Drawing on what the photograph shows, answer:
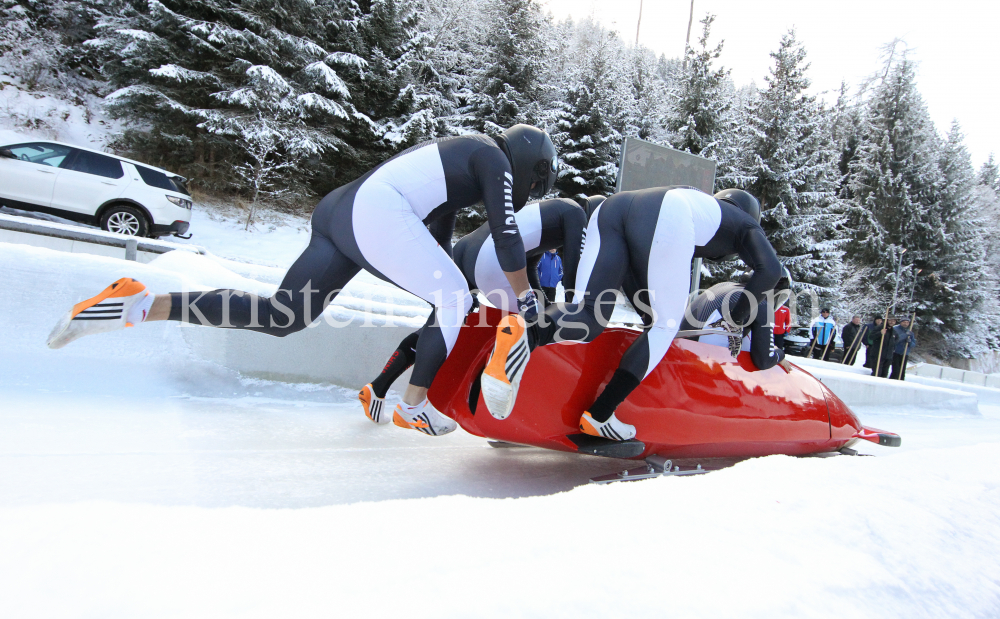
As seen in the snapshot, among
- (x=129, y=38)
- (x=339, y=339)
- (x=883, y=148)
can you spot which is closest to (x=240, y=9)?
(x=129, y=38)

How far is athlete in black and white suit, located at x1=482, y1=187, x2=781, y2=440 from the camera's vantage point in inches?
78.6

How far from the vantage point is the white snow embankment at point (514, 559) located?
23.6 inches

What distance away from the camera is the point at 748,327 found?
8.12 ft

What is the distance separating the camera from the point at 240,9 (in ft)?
33.1

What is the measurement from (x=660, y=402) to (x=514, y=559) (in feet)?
5.05

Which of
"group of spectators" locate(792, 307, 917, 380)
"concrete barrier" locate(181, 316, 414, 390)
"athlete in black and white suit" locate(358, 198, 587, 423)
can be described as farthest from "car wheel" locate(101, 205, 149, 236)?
"group of spectators" locate(792, 307, 917, 380)

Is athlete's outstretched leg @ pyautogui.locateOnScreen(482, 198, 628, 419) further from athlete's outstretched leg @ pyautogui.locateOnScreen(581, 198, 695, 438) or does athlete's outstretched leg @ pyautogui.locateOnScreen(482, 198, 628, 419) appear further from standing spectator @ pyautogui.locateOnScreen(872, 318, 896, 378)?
standing spectator @ pyautogui.locateOnScreen(872, 318, 896, 378)

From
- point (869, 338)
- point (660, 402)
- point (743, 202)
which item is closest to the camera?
point (660, 402)

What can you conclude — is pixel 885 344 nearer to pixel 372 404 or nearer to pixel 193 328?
pixel 372 404

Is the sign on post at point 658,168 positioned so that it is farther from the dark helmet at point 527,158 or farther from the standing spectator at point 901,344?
the dark helmet at point 527,158

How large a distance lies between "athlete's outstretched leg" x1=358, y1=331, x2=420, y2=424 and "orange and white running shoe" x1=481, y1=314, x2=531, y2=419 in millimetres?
734

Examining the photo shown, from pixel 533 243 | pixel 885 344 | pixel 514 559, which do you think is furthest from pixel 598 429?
pixel 885 344

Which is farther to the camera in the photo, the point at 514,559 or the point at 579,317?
the point at 579,317

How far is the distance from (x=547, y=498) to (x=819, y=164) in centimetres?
1587
